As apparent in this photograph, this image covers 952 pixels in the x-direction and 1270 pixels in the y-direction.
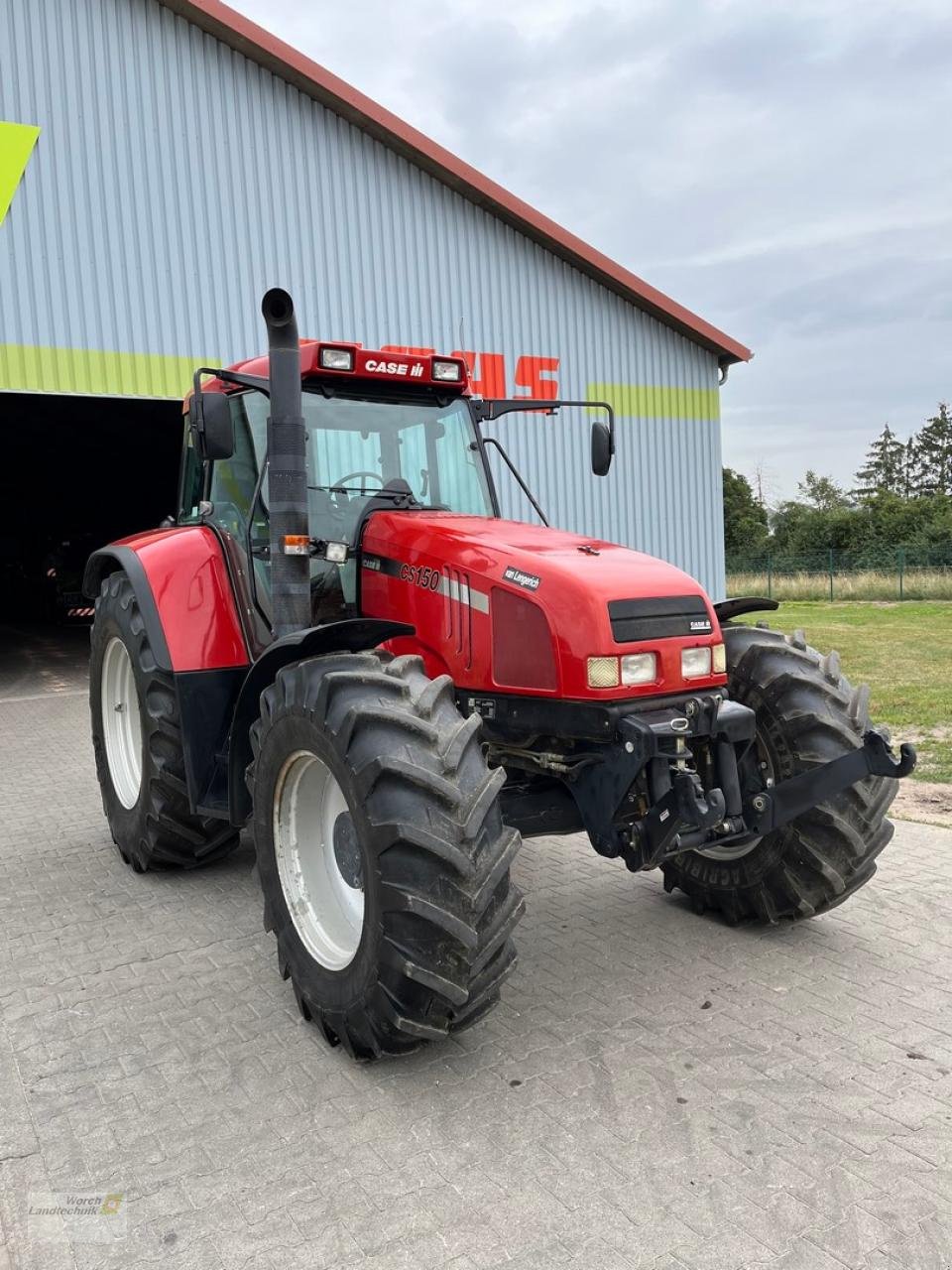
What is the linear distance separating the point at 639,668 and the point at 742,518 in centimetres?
6169

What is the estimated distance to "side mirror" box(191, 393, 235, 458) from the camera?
3838mm

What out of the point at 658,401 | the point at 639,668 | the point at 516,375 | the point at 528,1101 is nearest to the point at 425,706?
the point at 639,668

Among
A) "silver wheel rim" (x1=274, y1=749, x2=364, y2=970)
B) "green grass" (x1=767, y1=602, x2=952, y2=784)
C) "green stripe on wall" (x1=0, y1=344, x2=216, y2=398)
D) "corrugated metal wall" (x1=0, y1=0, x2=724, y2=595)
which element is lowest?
"green grass" (x1=767, y1=602, x2=952, y2=784)

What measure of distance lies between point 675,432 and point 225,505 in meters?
11.3

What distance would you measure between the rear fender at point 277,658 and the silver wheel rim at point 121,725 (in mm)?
1616

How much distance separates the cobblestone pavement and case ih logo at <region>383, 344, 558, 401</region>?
9.77m

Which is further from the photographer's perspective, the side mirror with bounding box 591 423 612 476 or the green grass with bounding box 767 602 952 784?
the green grass with bounding box 767 602 952 784

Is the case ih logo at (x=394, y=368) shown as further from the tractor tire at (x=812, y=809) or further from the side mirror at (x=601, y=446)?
the tractor tire at (x=812, y=809)

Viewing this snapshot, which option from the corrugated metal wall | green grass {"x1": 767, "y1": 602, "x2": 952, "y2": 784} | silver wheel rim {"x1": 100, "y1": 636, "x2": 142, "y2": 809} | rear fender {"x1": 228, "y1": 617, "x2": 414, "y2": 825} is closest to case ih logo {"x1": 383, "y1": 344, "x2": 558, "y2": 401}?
the corrugated metal wall

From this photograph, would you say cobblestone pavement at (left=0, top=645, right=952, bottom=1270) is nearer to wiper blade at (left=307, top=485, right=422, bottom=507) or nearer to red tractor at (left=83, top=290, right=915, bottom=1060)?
red tractor at (left=83, top=290, right=915, bottom=1060)

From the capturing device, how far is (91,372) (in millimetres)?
10836

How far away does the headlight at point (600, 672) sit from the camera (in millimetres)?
3391

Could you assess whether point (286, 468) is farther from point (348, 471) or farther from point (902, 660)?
point (902, 660)

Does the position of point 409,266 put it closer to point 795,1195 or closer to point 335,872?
point 335,872
